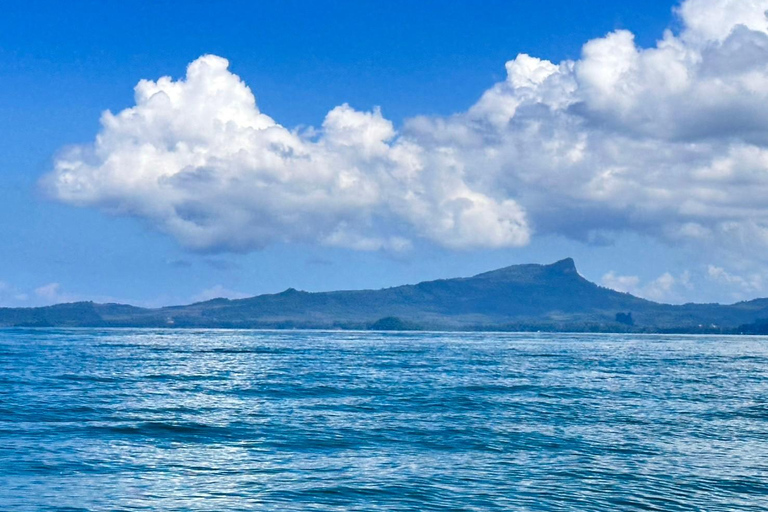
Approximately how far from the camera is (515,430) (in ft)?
176

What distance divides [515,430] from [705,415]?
17936mm

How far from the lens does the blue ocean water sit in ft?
114

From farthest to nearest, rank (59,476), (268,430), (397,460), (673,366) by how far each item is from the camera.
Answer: (673,366) < (268,430) < (397,460) < (59,476)

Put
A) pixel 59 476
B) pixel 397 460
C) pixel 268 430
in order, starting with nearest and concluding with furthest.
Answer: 1. pixel 59 476
2. pixel 397 460
3. pixel 268 430

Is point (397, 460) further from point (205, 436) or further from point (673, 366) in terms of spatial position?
point (673, 366)

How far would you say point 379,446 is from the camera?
Answer: 47188 millimetres

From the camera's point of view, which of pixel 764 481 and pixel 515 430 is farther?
pixel 515 430

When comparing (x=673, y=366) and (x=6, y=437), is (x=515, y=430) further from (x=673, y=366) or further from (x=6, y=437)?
(x=673, y=366)

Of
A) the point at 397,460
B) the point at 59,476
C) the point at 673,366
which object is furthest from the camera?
the point at 673,366

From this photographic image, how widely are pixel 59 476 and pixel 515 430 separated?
27.7 metres

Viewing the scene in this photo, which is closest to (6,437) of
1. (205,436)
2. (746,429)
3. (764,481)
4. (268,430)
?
(205,436)

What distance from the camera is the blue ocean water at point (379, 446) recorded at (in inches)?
1373

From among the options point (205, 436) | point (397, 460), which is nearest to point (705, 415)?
point (397, 460)

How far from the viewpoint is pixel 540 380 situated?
318 feet
